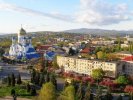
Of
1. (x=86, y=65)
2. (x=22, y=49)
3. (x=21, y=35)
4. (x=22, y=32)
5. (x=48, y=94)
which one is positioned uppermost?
(x=22, y=32)

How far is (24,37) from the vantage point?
60.6 meters

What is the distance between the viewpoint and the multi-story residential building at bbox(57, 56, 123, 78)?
4259 cm

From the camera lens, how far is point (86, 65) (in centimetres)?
4538

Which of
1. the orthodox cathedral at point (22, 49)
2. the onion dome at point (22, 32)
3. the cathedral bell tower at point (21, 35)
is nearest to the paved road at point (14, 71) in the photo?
the orthodox cathedral at point (22, 49)

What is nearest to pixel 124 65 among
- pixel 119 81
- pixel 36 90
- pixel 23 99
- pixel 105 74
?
pixel 105 74

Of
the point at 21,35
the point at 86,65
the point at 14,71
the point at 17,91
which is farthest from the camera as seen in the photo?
the point at 21,35

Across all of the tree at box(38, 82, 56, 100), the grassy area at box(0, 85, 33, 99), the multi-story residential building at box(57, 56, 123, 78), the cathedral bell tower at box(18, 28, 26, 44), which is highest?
the cathedral bell tower at box(18, 28, 26, 44)

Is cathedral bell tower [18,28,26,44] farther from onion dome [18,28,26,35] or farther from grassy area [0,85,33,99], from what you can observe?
grassy area [0,85,33,99]

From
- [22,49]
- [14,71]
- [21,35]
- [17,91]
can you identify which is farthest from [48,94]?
[21,35]

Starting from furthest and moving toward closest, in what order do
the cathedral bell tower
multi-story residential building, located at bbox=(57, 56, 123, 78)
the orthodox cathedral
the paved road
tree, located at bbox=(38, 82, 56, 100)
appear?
1. the cathedral bell tower
2. the orthodox cathedral
3. the paved road
4. multi-story residential building, located at bbox=(57, 56, 123, 78)
5. tree, located at bbox=(38, 82, 56, 100)

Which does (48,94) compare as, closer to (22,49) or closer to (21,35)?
(22,49)

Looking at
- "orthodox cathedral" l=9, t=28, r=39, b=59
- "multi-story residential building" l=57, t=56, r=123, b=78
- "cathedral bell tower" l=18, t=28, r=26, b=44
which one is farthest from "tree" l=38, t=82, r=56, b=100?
"cathedral bell tower" l=18, t=28, r=26, b=44

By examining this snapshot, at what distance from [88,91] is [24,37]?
115 ft

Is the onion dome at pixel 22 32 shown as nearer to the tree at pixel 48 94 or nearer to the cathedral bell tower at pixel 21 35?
the cathedral bell tower at pixel 21 35
